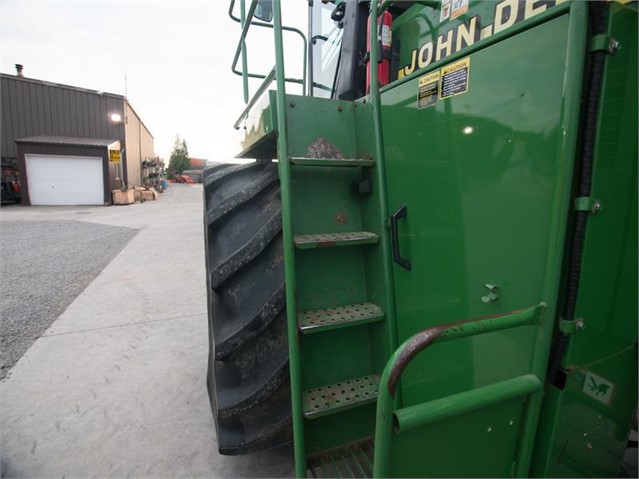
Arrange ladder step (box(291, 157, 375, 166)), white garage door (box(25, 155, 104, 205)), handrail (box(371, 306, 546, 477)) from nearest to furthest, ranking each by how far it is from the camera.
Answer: handrail (box(371, 306, 546, 477)) → ladder step (box(291, 157, 375, 166)) → white garage door (box(25, 155, 104, 205))

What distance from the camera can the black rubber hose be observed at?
2.68 ft

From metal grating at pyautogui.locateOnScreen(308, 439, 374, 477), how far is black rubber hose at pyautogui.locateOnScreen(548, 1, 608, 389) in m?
0.90

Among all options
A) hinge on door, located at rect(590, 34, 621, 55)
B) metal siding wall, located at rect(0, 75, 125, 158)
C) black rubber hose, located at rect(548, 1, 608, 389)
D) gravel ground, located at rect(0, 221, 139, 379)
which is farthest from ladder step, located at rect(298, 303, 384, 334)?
metal siding wall, located at rect(0, 75, 125, 158)

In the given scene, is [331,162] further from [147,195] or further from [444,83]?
[147,195]

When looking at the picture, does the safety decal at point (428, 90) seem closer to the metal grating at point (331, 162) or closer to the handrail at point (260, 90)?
the metal grating at point (331, 162)

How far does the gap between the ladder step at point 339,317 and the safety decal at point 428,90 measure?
0.83 meters

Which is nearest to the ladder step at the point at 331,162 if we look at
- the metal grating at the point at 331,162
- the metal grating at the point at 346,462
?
the metal grating at the point at 331,162

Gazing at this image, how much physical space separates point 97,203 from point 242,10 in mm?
15741

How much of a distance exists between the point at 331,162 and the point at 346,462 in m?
1.21

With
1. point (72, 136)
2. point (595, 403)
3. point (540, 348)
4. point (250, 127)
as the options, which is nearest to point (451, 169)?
point (540, 348)

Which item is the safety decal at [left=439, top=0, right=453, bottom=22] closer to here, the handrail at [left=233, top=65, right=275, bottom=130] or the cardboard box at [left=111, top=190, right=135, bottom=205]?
the handrail at [left=233, top=65, right=275, bottom=130]

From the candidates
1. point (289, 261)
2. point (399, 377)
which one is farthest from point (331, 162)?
point (399, 377)

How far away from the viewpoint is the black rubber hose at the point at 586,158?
32.2 inches

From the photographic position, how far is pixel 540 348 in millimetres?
956
